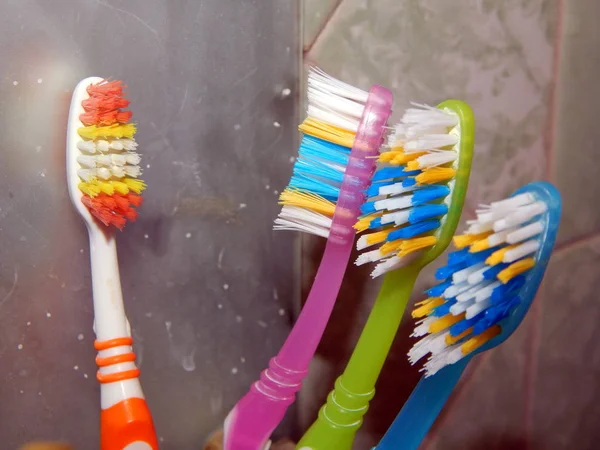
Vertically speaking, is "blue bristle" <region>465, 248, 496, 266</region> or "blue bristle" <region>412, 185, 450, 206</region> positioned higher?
"blue bristle" <region>412, 185, 450, 206</region>

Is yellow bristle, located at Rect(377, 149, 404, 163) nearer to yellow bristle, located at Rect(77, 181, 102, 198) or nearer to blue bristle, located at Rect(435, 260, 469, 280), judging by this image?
blue bristle, located at Rect(435, 260, 469, 280)

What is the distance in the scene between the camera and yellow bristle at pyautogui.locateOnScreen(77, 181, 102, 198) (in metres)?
0.53

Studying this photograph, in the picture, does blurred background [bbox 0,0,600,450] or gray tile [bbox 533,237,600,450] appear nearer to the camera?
blurred background [bbox 0,0,600,450]

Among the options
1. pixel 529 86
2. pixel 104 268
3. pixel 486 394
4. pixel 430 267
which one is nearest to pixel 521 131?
pixel 529 86

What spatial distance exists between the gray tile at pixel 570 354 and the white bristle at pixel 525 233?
0.26 meters

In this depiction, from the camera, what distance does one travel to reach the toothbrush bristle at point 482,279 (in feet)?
1.44

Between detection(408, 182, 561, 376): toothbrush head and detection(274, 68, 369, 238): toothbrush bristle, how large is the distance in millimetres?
126

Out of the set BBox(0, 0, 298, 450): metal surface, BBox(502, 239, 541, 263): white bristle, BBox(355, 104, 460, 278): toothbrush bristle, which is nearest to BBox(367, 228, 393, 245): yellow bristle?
BBox(355, 104, 460, 278): toothbrush bristle

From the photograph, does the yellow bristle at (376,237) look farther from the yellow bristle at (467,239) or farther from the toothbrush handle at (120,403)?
the toothbrush handle at (120,403)

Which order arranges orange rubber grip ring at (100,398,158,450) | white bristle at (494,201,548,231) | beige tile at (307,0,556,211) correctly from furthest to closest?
beige tile at (307,0,556,211), orange rubber grip ring at (100,398,158,450), white bristle at (494,201,548,231)

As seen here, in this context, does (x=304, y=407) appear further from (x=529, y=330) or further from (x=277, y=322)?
(x=529, y=330)

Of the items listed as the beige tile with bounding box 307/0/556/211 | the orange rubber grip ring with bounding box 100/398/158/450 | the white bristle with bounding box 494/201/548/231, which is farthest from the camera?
the beige tile with bounding box 307/0/556/211

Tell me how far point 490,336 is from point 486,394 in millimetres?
236

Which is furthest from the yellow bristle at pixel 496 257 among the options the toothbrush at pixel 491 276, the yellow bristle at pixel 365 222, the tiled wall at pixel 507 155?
the tiled wall at pixel 507 155
